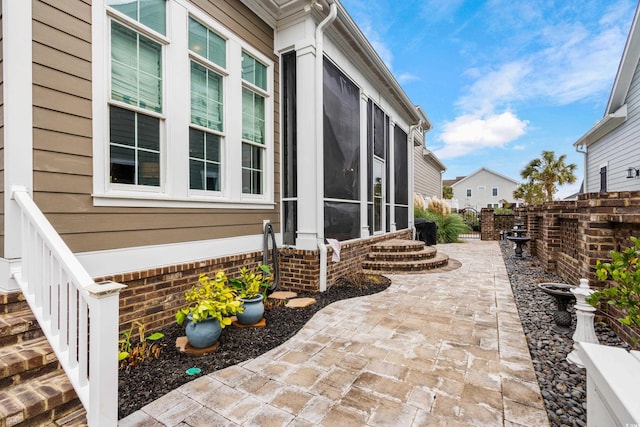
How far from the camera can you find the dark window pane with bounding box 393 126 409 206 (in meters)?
8.66

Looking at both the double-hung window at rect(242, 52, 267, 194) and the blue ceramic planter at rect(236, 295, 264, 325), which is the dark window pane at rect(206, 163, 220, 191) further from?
the blue ceramic planter at rect(236, 295, 264, 325)

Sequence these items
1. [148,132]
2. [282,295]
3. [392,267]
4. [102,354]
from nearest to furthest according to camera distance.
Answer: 1. [102,354]
2. [148,132]
3. [282,295]
4. [392,267]

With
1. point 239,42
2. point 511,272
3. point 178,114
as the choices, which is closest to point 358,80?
point 239,42

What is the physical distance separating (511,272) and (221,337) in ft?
19.8

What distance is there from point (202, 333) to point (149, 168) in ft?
5.91

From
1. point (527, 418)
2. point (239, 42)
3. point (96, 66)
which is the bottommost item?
point (527, 418)

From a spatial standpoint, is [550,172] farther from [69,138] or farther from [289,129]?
[69,138]

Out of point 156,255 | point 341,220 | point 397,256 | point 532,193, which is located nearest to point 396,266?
point 397,256

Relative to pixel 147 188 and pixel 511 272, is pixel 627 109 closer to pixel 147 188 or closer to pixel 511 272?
pixel 511 272

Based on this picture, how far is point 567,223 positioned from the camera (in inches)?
198

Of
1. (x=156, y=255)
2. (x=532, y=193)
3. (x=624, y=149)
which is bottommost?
(x=156, y=255)

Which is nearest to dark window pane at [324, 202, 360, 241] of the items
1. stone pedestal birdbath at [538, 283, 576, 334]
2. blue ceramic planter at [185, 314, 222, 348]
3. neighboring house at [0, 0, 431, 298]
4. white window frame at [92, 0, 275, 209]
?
neighboring house at [0, 0, 431, 298]

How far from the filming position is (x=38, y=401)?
170 cm

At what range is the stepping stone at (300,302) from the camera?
396 centimetres
